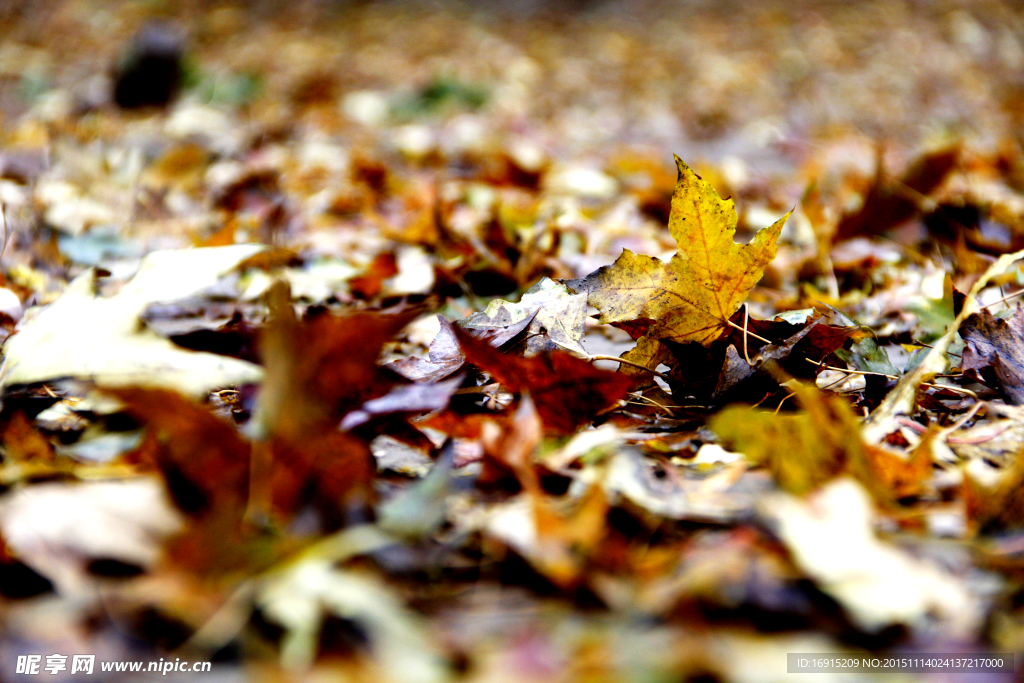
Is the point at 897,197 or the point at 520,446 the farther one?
the point at 897,197

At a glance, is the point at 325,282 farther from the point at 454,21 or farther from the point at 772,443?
the point at 454,21

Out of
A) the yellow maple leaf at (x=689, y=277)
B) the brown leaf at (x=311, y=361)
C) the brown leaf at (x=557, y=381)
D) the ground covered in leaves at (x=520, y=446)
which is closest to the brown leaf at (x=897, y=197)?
the ground covered in leaves at (x=520, y=446)

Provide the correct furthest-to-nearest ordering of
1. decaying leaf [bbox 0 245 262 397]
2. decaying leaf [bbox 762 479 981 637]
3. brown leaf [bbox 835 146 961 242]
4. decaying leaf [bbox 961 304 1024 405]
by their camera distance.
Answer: brown leaf [bbox 835 146 961 242], decaying leaf [bbox 961 304 1024 405], decaying leaf [bbox 0 245 262 397], decaying leaf [bbox 762 479 981 637]

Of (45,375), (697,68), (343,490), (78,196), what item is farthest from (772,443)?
(697,68)

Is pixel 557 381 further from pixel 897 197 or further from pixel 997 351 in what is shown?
pixel 897 197

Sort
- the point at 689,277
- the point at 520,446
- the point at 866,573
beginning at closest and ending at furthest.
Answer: the point at 866,573 → the point at 520,446 → the point at 689,277

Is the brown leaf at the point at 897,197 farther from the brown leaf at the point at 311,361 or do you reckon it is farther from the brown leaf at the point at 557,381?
the brown leaf at the point at 311,361

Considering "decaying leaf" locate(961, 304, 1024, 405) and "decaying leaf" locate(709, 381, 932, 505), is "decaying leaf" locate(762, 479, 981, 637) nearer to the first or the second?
"decaying leaf" locate(709, 381, 932, 505)

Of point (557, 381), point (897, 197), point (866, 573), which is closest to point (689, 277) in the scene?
point (557, 381)

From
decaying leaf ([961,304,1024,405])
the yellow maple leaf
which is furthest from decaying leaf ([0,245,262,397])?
decaying leaf ([961,304,1024,405])

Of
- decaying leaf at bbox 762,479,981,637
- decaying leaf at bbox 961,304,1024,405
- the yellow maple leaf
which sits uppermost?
the yellow maple leaf
